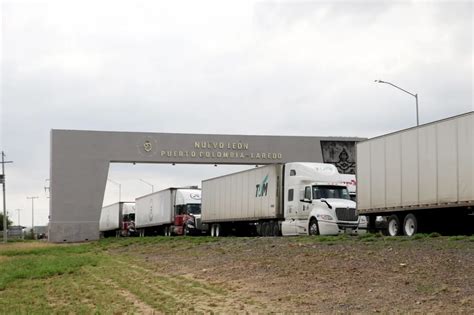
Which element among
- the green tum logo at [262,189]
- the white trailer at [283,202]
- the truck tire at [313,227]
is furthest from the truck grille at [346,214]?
the green tum logo at [262,189]

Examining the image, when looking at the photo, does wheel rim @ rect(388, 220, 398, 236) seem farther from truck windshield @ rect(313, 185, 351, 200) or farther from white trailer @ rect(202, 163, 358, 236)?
truck windshield @ rect(313, 185, 351, 200)

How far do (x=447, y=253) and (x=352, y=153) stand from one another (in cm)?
4632

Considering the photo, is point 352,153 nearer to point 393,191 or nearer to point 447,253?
point 393,191

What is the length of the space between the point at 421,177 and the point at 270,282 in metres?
11.3

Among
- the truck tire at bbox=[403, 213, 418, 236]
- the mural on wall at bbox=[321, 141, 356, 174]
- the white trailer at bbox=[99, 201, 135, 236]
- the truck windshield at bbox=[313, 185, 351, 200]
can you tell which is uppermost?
the mural on wall at bbox=[321, 141, 356, 174]

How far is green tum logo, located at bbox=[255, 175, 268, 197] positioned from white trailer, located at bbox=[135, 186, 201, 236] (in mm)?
11477

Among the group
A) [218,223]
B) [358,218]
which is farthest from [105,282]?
[218,223]

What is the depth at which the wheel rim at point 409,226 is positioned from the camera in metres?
24.7

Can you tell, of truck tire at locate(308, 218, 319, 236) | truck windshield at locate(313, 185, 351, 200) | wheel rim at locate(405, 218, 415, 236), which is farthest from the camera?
truck windshield at locate(313, 185, 351, 200)

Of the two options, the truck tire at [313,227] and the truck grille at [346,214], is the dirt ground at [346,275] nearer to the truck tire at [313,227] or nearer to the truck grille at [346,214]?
the truck grille at [346,214]

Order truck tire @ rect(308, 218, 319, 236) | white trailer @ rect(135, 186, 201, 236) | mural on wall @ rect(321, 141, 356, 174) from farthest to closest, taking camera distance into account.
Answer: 1. mural on wall @ rect(321, 141, 356, 174)
2. white trailer @ rect(135, 186, 201, 236)
3. truck tire @ rect(308, 218, 319, 236)

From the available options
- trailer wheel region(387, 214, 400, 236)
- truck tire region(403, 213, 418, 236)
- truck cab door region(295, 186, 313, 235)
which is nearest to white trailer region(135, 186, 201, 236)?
truck cab door region(295, 186, 313, 235)

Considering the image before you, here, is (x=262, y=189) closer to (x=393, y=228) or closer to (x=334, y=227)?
(x=334, y=227)

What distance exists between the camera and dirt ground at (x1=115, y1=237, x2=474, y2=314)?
1112cm
